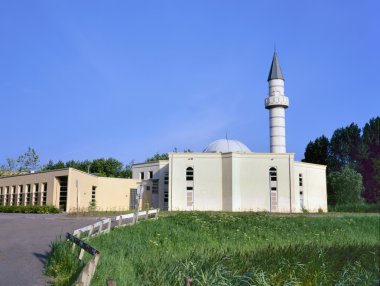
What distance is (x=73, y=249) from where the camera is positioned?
1206 cm

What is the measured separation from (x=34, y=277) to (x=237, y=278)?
4.47 metres

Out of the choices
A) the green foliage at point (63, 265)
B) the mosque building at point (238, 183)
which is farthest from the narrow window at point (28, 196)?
the green foliage at point (63, 265)

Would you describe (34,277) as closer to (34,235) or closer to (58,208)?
(34,235)

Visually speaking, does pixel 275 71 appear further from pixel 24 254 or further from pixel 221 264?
pixel 221 264

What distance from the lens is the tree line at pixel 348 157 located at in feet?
190

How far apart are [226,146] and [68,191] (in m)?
21.3

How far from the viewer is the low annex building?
4081 centimetres

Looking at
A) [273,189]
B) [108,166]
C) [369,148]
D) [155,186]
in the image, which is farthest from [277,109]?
[108,166]

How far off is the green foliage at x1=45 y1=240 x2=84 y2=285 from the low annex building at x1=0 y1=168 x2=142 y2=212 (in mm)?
26174

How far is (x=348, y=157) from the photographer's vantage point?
219ft

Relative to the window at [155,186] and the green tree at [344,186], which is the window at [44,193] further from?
the green tree at [344,186]

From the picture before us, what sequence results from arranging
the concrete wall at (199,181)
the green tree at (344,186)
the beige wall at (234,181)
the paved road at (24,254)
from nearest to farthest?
the paved road at (24,254), the beige wall at (234,181), the concrete wall at (199,181), the green tree at (344,186)

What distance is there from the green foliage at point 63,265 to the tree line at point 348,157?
4861cm

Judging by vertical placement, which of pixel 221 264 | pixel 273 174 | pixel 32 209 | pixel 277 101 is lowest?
pixel 221 264
